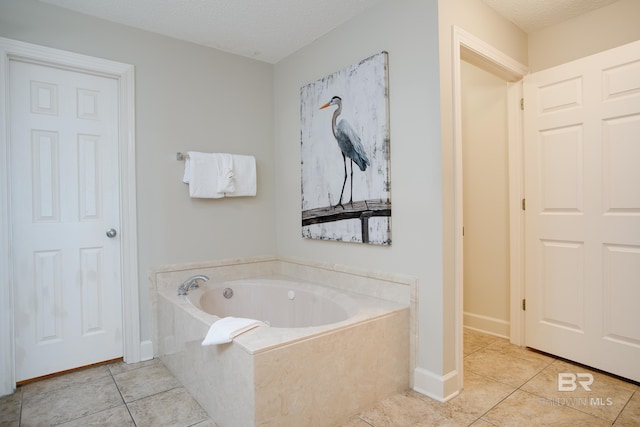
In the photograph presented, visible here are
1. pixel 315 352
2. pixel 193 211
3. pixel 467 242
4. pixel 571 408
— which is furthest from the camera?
pixel 467 242

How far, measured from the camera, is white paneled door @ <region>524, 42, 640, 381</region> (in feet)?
6.78

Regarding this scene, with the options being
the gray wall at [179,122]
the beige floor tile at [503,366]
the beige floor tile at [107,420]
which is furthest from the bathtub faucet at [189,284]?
the beige floor tile at [503,366]

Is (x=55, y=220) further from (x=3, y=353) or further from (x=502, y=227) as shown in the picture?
(x=502, y=227)

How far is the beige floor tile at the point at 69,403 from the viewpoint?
1.81m

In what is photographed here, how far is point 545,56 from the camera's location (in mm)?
2486

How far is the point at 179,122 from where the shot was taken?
2.67 metres

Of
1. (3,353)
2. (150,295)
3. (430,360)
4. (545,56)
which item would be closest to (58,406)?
(3,353)

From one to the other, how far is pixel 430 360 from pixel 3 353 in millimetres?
2431

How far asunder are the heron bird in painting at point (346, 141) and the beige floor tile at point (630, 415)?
1751 mm

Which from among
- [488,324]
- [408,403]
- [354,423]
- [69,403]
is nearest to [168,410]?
[69,403]

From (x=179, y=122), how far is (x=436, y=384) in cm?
243

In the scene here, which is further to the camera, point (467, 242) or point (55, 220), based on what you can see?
point (467, 242)

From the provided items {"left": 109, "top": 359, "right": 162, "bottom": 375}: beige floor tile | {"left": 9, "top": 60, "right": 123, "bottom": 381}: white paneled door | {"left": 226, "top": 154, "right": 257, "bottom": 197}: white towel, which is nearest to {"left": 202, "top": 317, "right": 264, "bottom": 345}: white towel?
{"left": 109, "top": 359, "right": 162, "bottom": 375}: beige floor tile

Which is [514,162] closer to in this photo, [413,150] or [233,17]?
[413,150]
